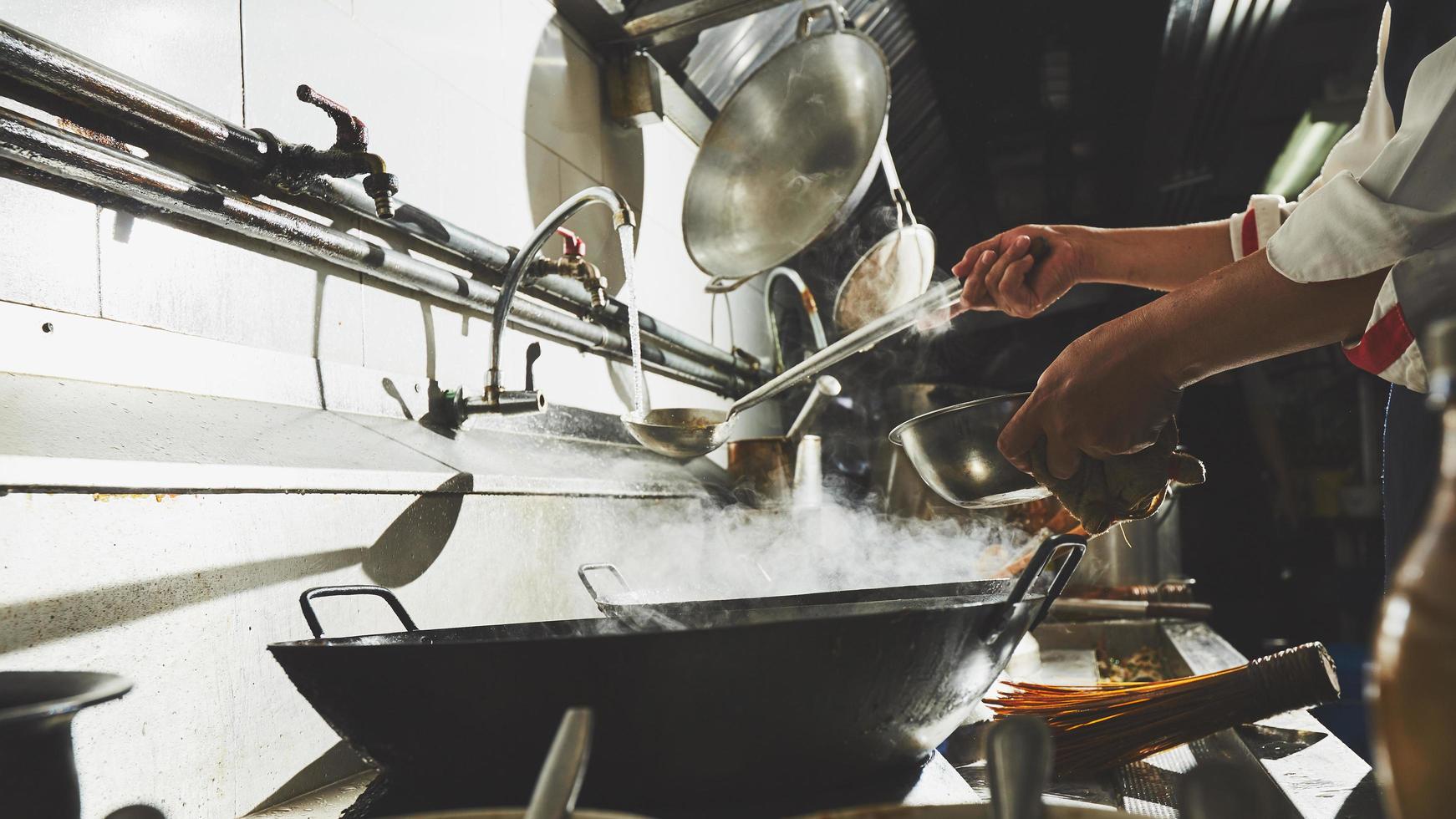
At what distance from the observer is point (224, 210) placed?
1.10m

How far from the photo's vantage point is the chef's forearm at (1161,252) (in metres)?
1.37

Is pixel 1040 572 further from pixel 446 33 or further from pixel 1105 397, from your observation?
pixel 446 33

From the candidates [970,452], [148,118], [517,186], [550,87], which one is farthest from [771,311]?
[148,118]

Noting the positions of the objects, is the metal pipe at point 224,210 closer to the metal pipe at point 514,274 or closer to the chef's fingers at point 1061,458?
the metal pipe at point 514,274

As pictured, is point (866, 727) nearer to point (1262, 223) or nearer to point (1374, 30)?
point (1262, 223)

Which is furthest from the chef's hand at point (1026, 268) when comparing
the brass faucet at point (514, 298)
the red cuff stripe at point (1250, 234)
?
the brass faucet at point (514, 298)

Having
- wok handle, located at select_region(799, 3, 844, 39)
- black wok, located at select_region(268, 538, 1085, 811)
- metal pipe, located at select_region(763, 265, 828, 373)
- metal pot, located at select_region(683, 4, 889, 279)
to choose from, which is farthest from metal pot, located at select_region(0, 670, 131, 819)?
metal pipe, located at select_region(763, 265, 828, 373)

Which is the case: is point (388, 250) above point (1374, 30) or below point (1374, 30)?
below

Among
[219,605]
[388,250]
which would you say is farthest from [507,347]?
[219,605]

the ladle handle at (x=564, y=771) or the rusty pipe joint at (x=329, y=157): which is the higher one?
the rusty pipe joint at (x=329, y=157)

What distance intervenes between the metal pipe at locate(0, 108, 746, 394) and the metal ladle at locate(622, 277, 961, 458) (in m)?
0.38

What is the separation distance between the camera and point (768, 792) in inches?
24.9

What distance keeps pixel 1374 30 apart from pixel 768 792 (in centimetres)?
557

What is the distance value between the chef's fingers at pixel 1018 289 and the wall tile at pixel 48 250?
132 cm
